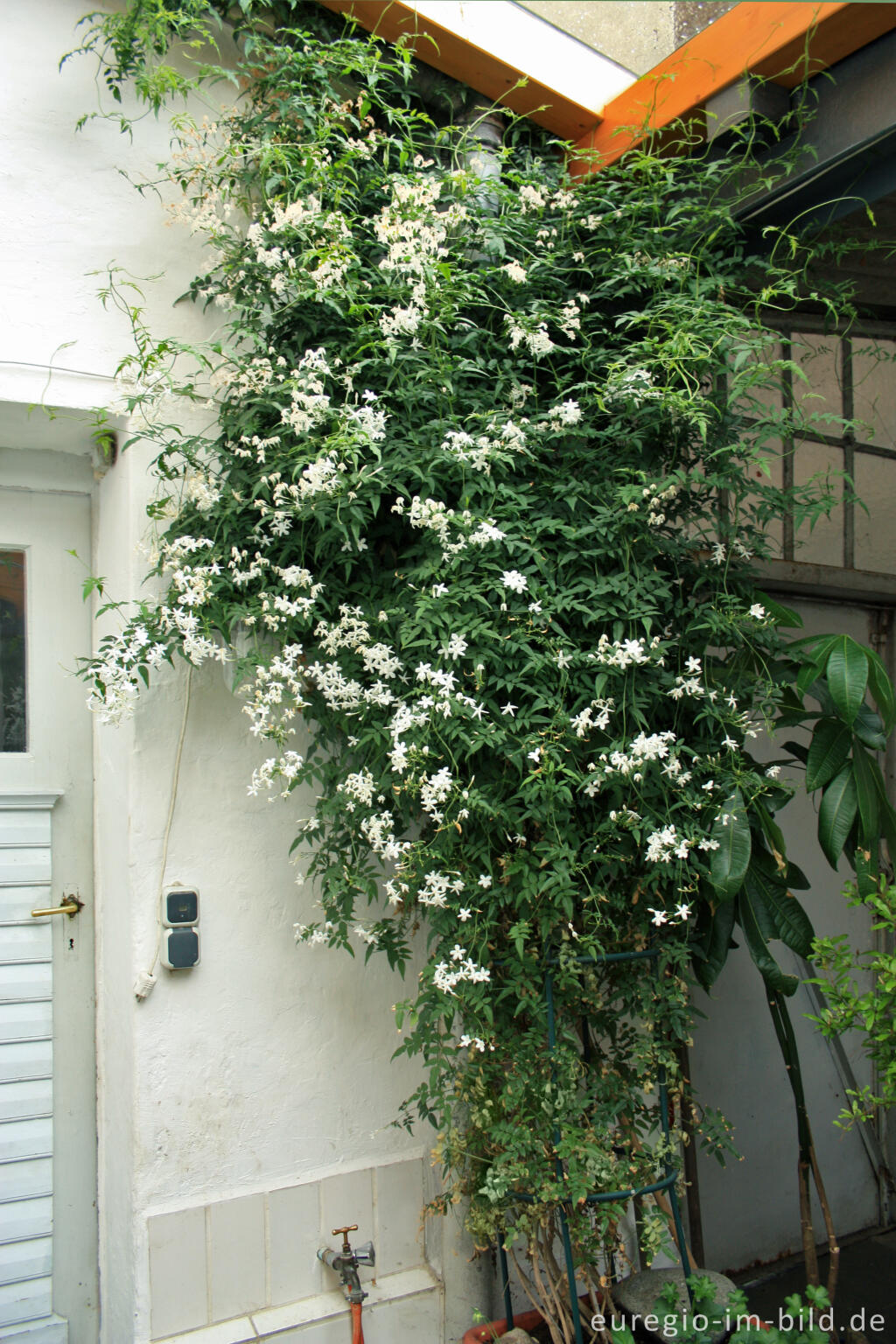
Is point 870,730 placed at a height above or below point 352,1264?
above

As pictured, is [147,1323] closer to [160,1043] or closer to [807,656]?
[160,1043]

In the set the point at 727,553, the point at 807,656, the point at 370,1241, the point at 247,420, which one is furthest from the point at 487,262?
the point at 370,1241

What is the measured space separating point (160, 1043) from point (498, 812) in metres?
1.08

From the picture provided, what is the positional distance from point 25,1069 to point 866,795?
227cm

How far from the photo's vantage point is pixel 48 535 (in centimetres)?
266

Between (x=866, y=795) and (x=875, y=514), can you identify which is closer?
(x=866, y=795)

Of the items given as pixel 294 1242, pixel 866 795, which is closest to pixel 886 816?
pixel 866 795

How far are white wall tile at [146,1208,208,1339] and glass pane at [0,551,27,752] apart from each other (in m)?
1.26

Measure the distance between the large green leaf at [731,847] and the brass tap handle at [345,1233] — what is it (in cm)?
134

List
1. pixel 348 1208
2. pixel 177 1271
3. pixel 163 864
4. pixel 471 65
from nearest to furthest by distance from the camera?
pixel 177 1271 < pixel 163 864 < pixel 348 1208 < pixel 471 65

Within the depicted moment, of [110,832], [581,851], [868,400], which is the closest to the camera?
[581,851]

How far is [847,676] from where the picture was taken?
7.68 feet

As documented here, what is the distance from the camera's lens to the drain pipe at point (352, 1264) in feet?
7.87

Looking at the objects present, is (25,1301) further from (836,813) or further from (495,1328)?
(836,813)
